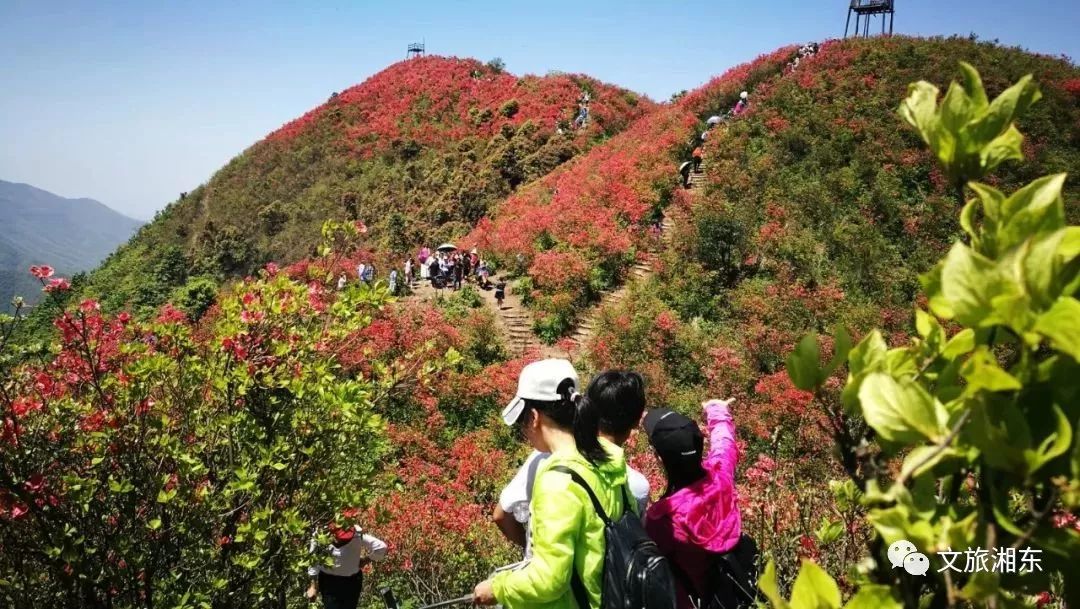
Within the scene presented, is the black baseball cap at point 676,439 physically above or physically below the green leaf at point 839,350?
below

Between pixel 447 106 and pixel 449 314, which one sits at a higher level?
pixel 447 106

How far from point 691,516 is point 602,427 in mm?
408

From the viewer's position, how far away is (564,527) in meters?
1.49

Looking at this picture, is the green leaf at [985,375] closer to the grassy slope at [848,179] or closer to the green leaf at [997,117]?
the green leaf at [997,117]

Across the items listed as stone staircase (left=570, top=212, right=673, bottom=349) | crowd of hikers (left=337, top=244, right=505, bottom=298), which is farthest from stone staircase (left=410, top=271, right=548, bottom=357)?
stone staircase (left=570, top=212, right=673, bottom=349)

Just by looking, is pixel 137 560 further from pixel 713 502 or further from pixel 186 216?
pixel 186 216

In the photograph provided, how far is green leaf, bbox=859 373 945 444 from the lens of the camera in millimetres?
508

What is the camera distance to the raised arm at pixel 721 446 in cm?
209

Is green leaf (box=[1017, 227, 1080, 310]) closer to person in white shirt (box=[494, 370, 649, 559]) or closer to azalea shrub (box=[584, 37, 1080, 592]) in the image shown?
person in white shirt (box=[494, 370, 649, 559])

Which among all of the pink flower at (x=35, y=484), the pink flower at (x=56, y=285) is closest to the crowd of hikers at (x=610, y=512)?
the pink flower at (x=35, y=484)

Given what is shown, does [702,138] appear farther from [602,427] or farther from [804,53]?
[602,427]

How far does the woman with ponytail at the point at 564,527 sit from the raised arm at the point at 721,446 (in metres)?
0.50

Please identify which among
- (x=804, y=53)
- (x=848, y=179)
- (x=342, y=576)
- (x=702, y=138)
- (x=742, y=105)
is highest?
(x=804, y=53)

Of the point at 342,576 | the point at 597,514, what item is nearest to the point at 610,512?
the point at 597,514
